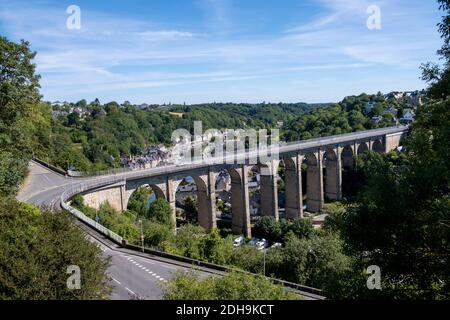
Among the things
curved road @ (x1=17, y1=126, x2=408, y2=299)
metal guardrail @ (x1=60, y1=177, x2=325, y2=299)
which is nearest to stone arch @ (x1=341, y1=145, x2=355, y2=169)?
curved road @ (x1=17, y1=126, x2=408, y2=299)

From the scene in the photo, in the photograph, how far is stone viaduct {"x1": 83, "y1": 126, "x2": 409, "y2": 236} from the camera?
36.6 m

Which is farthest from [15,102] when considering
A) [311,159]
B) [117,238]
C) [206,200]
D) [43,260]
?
[311,159]

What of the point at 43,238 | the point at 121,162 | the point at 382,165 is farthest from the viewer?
the point at 121,162

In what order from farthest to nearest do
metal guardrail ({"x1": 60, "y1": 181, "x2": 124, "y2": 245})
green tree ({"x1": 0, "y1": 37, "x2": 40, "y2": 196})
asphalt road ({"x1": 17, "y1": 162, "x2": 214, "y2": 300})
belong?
metal guardrail ({"x1": 60, "y1": 181, "x2": 124, "y2": 245}) → green tree ({"x1": 0, "y1": 37, "x2": 40, "y2": 196}) → asphalt road ({"x1": 17, "y1": 162, "x2": 214, "y2": 300})

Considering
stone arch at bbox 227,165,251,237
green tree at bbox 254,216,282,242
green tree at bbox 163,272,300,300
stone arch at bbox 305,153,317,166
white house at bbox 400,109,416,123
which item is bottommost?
green tree at bbox 254,216,282,242

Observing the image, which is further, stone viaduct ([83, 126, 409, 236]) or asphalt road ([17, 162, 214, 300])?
stone viaduct ([83, 126, 409, 236])

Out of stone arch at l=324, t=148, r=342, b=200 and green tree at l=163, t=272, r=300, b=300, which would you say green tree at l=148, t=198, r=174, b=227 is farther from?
stone arch at l=324, t=148, r=342, b=200

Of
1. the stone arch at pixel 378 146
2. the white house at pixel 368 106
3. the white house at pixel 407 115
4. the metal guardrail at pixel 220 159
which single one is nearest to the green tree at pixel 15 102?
the metal guardrail at pixel 220 159

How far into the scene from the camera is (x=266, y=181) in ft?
165

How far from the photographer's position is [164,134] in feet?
425
